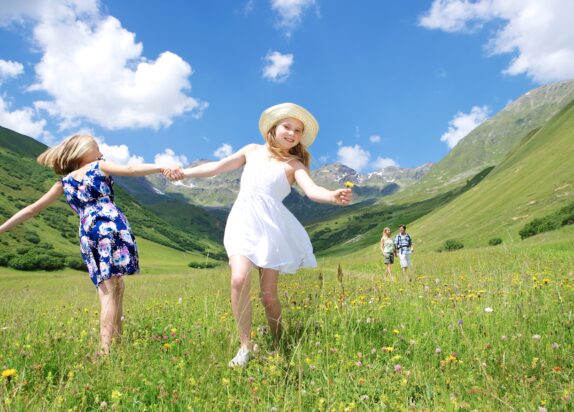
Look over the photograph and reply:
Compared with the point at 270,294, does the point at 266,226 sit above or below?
above

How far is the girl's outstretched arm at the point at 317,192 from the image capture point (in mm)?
4133

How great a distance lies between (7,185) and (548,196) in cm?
18884

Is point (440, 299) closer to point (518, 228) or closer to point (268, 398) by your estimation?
point (268, 398)

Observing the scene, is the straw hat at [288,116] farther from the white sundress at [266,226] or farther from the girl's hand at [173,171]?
the girl's hand at [173,171]

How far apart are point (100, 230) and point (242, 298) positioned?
6.43ft

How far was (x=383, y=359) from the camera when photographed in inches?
161

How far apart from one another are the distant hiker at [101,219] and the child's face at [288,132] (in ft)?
4.56

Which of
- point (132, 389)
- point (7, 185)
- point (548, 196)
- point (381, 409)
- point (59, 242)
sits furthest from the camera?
point (7, 185)

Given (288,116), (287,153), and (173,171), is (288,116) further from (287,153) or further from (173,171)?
(173,171)

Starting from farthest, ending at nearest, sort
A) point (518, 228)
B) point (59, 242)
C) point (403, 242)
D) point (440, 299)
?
point (59, 242) < point (518, 228) < point (403, 242) < point (440, 299)

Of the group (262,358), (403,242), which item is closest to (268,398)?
(262,358)

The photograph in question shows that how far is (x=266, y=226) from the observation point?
4906 millimetres

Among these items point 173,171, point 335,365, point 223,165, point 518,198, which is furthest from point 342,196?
point 518,198

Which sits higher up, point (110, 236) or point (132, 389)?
point (110, 236)
